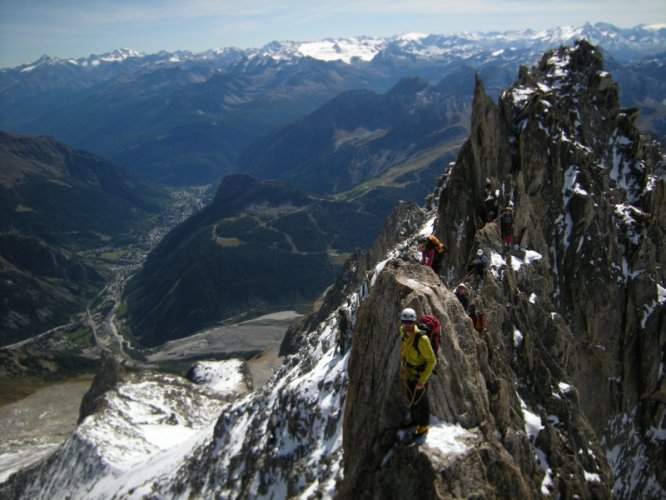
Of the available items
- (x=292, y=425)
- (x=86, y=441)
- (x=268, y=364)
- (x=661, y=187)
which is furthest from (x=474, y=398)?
(x=268, y=364)

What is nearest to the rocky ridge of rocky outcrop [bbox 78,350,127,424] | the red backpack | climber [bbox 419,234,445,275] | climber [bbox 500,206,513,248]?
climber [bbox 500,206,513,248]

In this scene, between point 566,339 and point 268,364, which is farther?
point 268,364

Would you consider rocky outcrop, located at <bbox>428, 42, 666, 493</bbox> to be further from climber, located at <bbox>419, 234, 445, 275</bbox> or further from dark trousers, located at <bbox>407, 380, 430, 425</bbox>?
dark trousers, located at <bbox>407, 380, 430, 425</bbox>

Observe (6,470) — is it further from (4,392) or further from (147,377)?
(4,392)

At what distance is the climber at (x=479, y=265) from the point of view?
109 ft

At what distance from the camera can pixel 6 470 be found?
87562 millimetres

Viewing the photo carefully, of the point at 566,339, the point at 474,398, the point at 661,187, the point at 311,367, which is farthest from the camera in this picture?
the point at 661,187

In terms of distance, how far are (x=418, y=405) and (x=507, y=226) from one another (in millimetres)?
23169

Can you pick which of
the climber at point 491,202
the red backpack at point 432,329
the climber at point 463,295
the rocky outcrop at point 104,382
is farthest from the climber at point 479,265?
the rocky outcrop at point 104,382

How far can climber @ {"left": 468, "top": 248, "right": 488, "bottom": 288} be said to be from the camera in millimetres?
33344

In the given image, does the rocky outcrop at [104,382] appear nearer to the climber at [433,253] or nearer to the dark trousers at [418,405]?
the climber at [433,253]

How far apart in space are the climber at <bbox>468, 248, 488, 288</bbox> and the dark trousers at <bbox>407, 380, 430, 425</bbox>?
15827mm

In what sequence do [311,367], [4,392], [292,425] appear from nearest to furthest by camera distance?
[292,425], [311,367], [4,392]

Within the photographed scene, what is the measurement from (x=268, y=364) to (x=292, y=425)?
100950 mm
